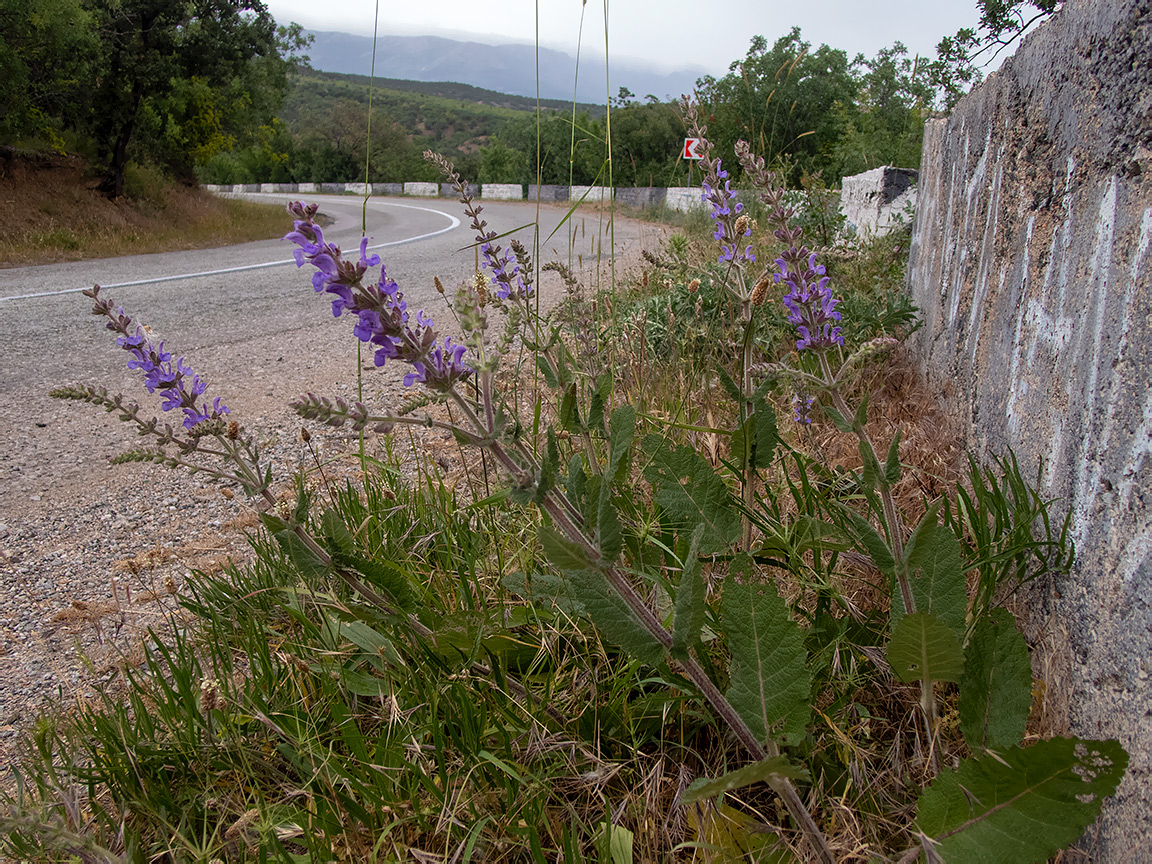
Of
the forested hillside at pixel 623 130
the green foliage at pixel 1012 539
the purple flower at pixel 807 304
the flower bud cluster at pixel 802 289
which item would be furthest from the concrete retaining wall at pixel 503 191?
the green foliage at pixel 1012 539

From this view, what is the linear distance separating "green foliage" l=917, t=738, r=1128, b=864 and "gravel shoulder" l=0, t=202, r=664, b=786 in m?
1.73

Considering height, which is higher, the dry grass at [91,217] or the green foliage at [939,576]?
the dry grass at [91,217]

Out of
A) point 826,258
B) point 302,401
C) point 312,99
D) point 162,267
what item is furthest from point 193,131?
point 312,99

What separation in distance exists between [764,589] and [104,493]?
3013 millimetres

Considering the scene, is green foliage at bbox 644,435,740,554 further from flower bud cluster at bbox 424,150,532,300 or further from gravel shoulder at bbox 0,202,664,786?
gravel shoulder at bbox 0,202,664,786

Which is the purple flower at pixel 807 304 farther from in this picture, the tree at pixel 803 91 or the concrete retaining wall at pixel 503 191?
the concrete retaining wall at pixel 503 191

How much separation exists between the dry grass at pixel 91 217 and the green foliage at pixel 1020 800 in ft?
43.5

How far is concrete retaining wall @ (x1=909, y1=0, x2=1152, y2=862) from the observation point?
112 centimetres

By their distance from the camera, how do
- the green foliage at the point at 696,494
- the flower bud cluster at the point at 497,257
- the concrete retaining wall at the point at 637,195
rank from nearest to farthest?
the green foliage at the point at 696,494 < the flower bud cluster at the point at 497,257 < the concrete retaining wall at the point at 637,195

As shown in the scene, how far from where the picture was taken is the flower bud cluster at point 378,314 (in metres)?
1.11

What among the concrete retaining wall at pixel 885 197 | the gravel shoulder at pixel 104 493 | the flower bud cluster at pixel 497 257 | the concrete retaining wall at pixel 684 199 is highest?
the concrete retaining wall at pixel 684 199

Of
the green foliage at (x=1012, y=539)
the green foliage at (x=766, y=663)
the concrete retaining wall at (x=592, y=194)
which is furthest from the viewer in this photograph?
the concrete retaining wall at (x=592, y=194)

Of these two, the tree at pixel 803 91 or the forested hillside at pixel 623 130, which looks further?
the tree at pixel 803 91

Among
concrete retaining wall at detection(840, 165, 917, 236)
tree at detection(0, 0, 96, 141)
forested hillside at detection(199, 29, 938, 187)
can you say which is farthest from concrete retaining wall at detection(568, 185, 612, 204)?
tree at detection(0, 0, 96, 141)
